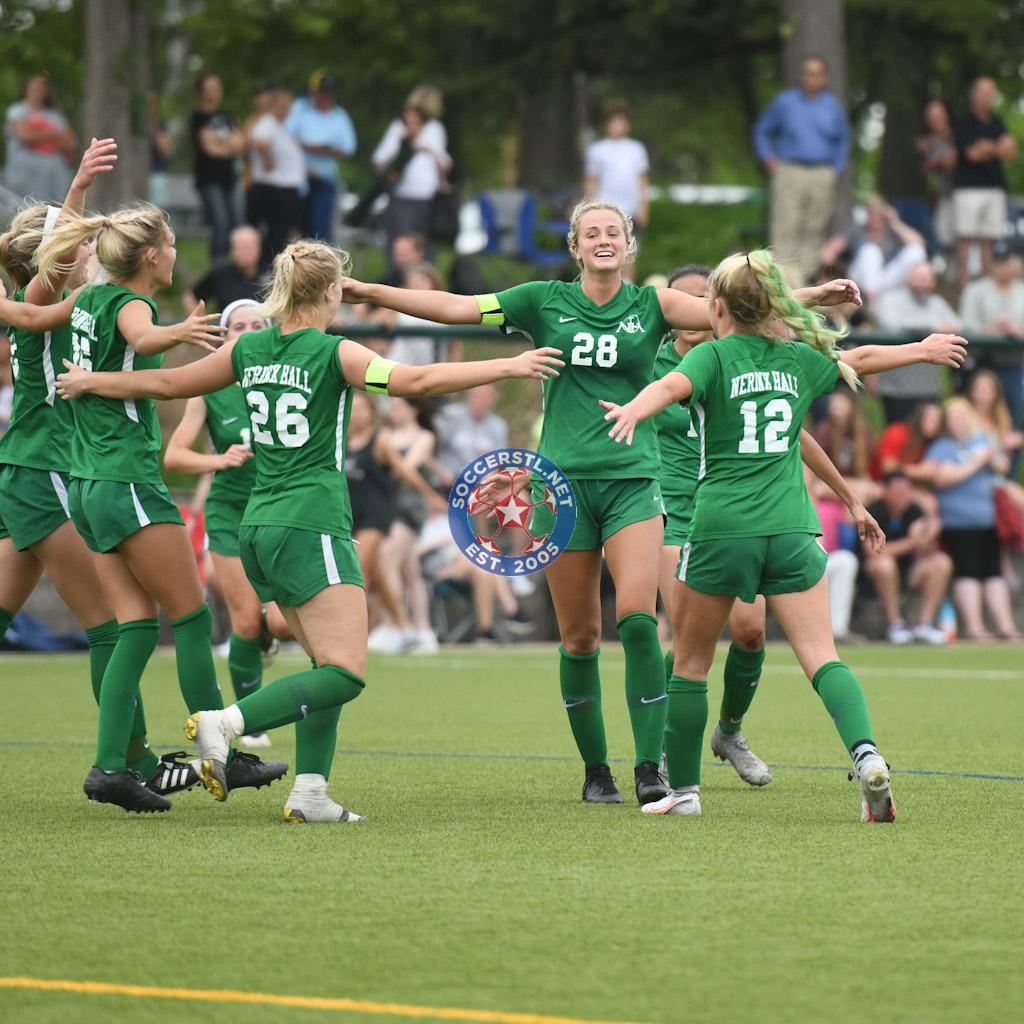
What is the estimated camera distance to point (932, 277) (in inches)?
725

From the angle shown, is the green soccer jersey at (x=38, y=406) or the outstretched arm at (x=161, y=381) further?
the green soccer jersey at (x=38, y=406)

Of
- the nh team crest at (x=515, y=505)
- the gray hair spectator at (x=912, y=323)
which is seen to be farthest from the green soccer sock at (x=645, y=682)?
the gray hair spectator at (x=912, y=323)

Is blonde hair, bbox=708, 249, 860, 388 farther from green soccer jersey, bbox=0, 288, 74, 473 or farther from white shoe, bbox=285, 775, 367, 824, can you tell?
green soccer jersey, bbox=0, 288, 74, 473

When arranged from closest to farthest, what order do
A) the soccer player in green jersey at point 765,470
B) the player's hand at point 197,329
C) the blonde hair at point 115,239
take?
the player's hand at point 197,329 → the soccer player in green jersey at point 765,470 → the blonde hair at point 115,239

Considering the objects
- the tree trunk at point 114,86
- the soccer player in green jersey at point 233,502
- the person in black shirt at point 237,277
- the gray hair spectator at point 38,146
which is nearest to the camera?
the soccer player in green jersey at point 233,502

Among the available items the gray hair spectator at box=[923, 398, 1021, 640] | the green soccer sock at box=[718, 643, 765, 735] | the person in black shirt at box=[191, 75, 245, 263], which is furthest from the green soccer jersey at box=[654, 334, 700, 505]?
the person in black shirt at box=[191, 75, 245, 263]

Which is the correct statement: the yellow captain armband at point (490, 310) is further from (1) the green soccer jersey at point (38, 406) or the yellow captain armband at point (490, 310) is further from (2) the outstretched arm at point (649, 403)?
(1) the green soccer jersey at point (38, 406)

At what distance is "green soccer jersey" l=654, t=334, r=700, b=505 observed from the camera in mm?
8148

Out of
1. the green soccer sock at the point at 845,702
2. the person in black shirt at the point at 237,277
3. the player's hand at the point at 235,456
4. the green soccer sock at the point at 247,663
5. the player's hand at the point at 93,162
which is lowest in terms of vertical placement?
the green soccer sock at the point at 247,663

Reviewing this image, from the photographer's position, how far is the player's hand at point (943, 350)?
655cm

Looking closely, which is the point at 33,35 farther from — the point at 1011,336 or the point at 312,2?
the point at 1011,336

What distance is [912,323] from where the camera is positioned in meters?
17.9

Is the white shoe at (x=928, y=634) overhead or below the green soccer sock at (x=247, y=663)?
below

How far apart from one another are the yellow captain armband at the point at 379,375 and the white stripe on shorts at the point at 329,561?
554 millimetres
